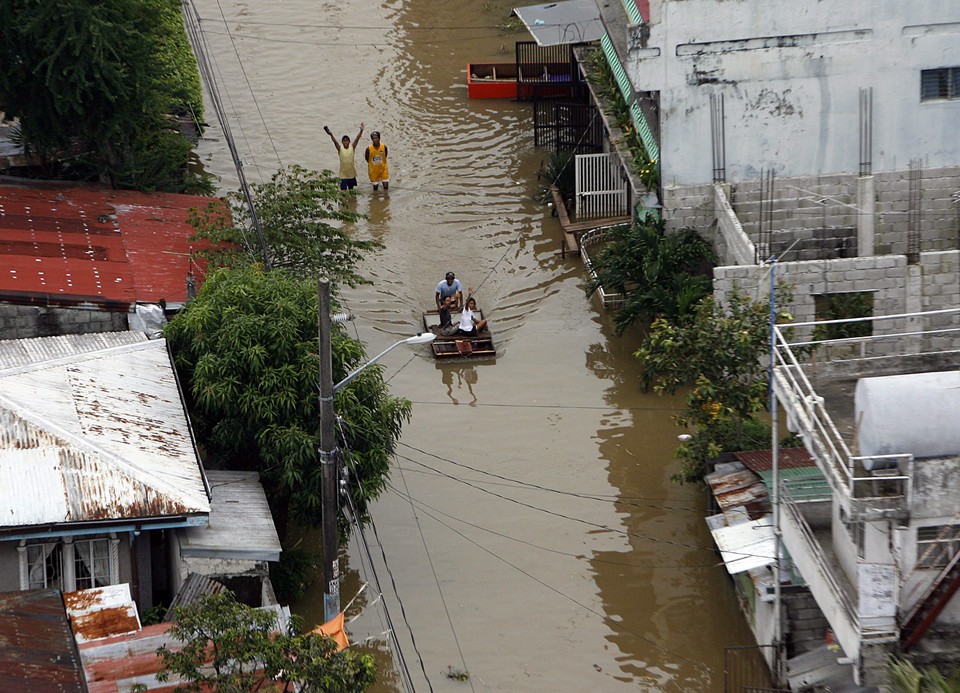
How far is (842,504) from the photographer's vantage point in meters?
13.3

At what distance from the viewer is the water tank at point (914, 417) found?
43.1 ft

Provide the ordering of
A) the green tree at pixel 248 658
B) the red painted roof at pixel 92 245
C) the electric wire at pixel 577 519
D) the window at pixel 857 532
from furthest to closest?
the red painted roof at pixel 92 245 → the electric wire at pixel 577 519 → the window at pixel 857 532 → the green tree at pixel 248 658

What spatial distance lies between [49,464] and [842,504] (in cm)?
864

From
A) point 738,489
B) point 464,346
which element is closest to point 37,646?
point 738,489

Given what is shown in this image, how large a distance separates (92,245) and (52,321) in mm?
2329

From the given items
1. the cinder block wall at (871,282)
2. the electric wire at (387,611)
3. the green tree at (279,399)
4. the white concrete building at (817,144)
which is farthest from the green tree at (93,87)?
the cinder block wall at (871,282)

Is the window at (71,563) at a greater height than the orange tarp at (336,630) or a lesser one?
greater

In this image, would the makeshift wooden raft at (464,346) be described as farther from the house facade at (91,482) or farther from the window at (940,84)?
the window at (940,84)

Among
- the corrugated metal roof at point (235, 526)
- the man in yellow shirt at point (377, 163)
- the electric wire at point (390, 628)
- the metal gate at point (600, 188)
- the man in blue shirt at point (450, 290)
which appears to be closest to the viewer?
the corrugated metal roof at point (235, 526)

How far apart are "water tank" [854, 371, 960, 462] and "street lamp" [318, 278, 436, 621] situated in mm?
4546

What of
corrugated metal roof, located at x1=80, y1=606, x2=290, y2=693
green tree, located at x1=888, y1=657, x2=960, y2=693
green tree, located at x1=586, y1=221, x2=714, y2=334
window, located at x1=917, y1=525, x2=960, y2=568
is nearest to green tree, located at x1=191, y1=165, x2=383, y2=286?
green tree, located at x1=586, y1=221, x2=714, y2=334

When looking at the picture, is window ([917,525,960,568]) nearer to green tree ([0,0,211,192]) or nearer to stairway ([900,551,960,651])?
stairway ([900,551,960,651])

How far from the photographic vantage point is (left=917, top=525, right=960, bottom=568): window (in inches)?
531

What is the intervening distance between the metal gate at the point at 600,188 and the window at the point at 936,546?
1543cm
